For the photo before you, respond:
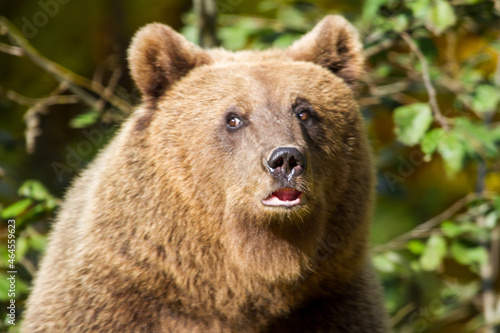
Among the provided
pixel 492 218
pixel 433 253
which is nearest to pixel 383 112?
pixel 492 218

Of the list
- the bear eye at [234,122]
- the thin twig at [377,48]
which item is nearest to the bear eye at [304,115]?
the bear eye at [234,122]

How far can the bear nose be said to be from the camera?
3.71 m

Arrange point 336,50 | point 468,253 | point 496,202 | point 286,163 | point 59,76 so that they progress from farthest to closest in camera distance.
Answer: point 59,76
point 468,253
point 496,202
point 336,50
point 286,163

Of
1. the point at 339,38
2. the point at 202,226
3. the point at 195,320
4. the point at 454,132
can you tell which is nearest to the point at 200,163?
the point at 202,226

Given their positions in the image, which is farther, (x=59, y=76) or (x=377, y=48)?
(x=377, y=48)

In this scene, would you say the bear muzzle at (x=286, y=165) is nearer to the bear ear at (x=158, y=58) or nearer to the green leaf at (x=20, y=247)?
the bear ear at (x=158, y=58)

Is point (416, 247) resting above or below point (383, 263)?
above

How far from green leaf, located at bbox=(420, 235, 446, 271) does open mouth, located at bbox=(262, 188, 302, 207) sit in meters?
2.49

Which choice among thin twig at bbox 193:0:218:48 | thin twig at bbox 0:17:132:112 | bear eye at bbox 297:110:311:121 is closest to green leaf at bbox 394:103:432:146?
bear eye at bbox 297:110:311:121

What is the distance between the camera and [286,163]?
371 centimetres

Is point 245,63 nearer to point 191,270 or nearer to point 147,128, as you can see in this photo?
point 147,128

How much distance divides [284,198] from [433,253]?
2663 mm

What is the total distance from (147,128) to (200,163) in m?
0.46

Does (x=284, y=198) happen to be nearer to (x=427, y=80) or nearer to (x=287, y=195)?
(x=287, y=195)
